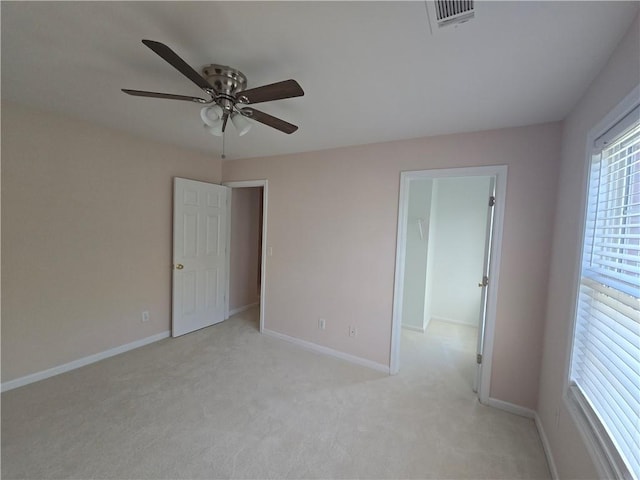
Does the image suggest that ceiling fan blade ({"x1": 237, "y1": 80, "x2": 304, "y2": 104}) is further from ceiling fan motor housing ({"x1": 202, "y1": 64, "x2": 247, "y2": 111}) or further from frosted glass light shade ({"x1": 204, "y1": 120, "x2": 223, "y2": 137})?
frosted glass light shade ({"x1": 204, "y1": 120, "x2": 223, "y2": 137})

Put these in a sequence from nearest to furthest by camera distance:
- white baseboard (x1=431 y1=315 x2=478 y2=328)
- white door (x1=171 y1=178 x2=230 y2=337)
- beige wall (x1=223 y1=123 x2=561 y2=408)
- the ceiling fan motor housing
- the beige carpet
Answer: the ceiling fan motor housing < the beige carpet < beige wall (x1=223 y1=123 x2=561 y2=408) < white door (x1=171 y1=178 x2=230 y2=337) < white baseboard (x1=431 y1=315 x2=478 y2=328)

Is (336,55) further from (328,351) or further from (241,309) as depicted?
(241,309)

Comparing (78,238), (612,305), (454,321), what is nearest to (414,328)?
(454,321)

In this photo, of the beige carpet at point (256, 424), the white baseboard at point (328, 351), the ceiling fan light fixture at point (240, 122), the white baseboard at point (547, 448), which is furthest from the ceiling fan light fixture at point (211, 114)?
the white baseboard at point (547, 448)

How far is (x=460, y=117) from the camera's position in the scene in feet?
6.71

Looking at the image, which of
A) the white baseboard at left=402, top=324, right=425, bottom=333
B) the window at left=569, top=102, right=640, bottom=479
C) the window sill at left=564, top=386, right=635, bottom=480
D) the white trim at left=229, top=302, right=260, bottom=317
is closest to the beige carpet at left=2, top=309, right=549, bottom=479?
the window sill at left=564, top=386, right=635, bottom=480

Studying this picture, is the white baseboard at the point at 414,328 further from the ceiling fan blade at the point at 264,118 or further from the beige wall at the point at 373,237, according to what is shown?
the ceiling fan blade at the point at 264,118

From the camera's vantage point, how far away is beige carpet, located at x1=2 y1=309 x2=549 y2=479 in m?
1.61

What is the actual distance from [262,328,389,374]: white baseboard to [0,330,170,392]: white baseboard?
138 cm

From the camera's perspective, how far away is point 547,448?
1.77 metres

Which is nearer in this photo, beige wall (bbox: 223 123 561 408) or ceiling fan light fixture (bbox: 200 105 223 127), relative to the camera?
ceiling fan light fixture (bbox: 200 105 223 127)

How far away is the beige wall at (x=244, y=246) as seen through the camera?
4.17m

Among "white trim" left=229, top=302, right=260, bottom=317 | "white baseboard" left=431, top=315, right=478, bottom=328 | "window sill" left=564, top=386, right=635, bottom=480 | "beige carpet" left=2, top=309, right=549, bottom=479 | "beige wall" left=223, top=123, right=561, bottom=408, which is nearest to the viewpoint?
"window sill" left=564, top=386, right=635, bottom=480

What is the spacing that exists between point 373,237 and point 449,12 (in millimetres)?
1964
